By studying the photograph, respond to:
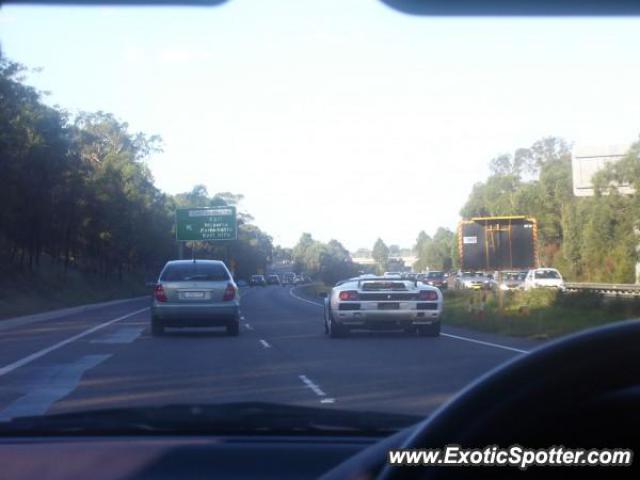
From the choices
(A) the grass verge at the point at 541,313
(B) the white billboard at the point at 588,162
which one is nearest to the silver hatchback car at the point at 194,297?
(A) the grass verge at the point at 541,313

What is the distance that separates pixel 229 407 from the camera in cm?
567

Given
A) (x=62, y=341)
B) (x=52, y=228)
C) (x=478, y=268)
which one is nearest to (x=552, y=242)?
(x=478, y=268)

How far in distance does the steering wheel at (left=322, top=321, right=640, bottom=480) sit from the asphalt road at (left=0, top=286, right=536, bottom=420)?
21.5 feet

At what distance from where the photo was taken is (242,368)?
13508 millimetres

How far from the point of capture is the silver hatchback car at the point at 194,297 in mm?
19703

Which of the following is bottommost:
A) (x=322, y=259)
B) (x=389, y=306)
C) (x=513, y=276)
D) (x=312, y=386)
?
(x=312, y=386)

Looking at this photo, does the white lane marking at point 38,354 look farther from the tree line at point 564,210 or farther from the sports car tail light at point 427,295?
the tree line at point 564,210

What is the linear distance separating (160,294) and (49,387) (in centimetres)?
834

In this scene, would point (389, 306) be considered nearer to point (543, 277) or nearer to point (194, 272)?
point (194, 272)

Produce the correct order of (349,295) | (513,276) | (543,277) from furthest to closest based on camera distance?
(513,276), (543,277), (349,295)

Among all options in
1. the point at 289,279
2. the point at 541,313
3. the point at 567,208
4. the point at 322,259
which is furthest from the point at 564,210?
the point at 289,279

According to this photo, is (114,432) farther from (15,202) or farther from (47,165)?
(47,165)

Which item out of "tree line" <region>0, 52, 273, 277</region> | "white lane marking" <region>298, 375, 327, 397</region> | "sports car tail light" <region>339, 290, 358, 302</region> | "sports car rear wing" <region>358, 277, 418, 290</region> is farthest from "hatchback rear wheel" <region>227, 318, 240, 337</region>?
"tree line" <region>0, 52, 273, 277</region>

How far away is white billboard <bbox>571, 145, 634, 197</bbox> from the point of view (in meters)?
51.9
